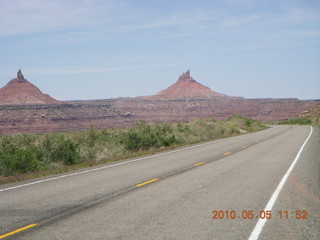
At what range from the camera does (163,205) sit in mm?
8516

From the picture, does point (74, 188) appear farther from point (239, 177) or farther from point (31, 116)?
point (31, 116)

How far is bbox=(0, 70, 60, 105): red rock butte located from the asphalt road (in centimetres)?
12187

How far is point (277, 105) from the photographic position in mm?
140500

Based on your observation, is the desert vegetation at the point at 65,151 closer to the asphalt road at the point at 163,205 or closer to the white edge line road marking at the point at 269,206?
the asphalt road at the point at 163,205

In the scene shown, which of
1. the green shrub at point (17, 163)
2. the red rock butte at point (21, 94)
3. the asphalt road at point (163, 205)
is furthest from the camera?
the red rock butte at point (21, 94)

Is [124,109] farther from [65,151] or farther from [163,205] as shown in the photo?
[163,205]

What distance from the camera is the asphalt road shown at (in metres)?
6.60

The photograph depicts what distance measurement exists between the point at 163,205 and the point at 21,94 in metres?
138
